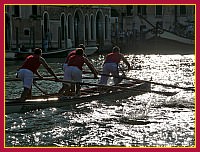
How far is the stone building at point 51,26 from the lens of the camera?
113 ft

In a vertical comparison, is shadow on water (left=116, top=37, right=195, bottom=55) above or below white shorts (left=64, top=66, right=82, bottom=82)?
above

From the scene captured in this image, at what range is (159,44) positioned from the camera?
43.3 metres

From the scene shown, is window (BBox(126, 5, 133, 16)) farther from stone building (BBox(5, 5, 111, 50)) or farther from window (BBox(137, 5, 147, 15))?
stone building (BBox(5, 5, 111, 50))

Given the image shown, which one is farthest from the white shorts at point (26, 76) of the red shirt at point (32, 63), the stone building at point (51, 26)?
the stone building at point (51, 26)

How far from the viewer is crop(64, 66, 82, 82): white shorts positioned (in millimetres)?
11609

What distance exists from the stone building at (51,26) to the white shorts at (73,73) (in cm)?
2135

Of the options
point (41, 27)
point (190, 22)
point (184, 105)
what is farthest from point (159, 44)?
point (184, 105)

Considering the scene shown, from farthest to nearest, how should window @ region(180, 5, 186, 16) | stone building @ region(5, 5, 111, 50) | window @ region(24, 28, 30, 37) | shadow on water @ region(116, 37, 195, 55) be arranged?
1. window @ region(180, 5, 186, 16)
2. shadow on water @ region(116, 37, 195, 55)
3. window @ region(24, 28, 30, 37)
4. stone building @ region(5, 5, 111, 50)

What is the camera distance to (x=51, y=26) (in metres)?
37.7

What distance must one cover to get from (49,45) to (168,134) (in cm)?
2829

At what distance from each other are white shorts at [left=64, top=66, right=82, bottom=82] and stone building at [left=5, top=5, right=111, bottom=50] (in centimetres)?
2135

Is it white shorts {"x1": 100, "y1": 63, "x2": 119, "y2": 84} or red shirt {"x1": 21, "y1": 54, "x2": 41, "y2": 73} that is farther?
white shorts {"x1": 100, "y1": 63, "x2": 119, "y2": 84}

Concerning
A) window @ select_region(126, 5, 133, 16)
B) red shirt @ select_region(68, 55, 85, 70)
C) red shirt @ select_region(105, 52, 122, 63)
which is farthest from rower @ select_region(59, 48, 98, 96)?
window @ select_region(126, 5, 133, 16)

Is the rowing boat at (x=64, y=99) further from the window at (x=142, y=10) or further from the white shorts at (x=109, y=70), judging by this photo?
the window at (x=142, y=10)
